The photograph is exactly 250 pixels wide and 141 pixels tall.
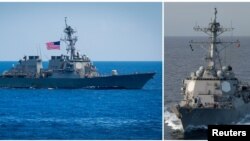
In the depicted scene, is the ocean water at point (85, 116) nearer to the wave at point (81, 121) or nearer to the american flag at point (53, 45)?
the wave at point (81, 121)

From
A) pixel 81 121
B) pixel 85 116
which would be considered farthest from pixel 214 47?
pixel 81 121

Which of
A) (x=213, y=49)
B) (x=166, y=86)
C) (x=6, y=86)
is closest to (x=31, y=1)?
(x=166, y=86)

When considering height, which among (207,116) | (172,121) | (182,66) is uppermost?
(182,66)

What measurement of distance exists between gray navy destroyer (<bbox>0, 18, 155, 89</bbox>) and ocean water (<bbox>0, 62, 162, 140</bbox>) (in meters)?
1.98

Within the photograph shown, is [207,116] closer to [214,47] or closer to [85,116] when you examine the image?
[214,47]

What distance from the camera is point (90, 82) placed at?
2067 cm

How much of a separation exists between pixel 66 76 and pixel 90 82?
0.91m

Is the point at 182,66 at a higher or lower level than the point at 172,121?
higher

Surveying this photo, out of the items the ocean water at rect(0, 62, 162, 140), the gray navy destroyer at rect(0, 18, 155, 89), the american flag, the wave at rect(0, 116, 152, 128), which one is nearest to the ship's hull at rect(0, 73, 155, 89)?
the gray navy destroyer at rect(0, 18, 155, 89)

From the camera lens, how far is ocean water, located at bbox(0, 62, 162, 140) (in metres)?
15.8

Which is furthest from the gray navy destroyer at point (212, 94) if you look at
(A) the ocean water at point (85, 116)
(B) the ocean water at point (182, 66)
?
(A) the ocean water at point (85, 116)

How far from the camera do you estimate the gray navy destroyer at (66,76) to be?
20.4 m

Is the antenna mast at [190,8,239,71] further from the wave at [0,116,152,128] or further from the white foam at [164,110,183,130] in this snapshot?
the wave at [0,116,152,128]

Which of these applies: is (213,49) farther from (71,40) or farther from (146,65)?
(71,40)
